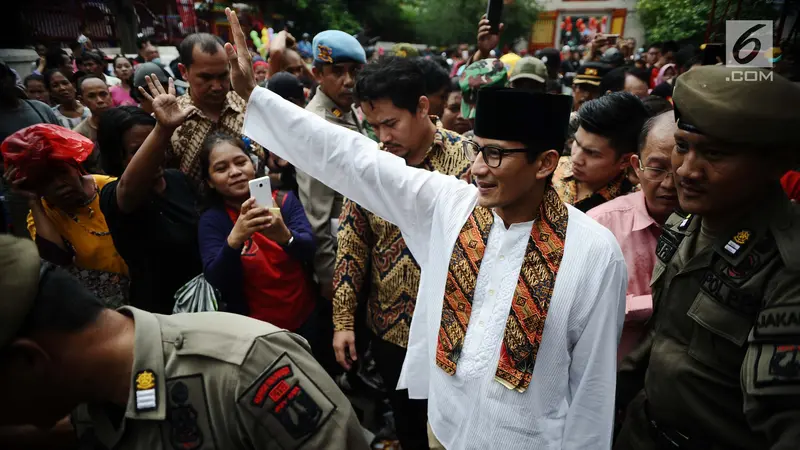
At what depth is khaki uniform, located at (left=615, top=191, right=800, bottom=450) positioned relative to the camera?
4.25ft

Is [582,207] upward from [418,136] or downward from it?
downward

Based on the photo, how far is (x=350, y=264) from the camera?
2.51m

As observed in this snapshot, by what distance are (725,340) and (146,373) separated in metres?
1.64

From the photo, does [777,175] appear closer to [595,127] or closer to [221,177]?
[595,127]

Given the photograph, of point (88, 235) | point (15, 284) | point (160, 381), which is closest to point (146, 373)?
point (160, 381)

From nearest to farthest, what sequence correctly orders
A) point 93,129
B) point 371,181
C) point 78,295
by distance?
point 78,295
point 371,181
point 93,129

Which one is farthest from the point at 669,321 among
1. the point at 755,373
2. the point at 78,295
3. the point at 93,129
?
the point at 93,129

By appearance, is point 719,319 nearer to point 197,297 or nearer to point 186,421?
point 186,421

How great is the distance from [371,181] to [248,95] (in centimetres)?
67

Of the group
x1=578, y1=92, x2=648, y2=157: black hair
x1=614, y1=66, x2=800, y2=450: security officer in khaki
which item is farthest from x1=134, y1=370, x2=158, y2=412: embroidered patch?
x1=578, y1=92, x2=648, y2=157: black hair

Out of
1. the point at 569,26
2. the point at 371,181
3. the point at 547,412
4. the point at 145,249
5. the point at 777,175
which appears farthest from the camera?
the point at 569,26

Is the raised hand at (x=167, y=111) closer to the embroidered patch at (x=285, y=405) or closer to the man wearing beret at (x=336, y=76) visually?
the man wearing beret at (x=336, y=76)

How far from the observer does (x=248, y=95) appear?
2.13 meters

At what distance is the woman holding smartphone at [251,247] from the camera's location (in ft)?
8.45
